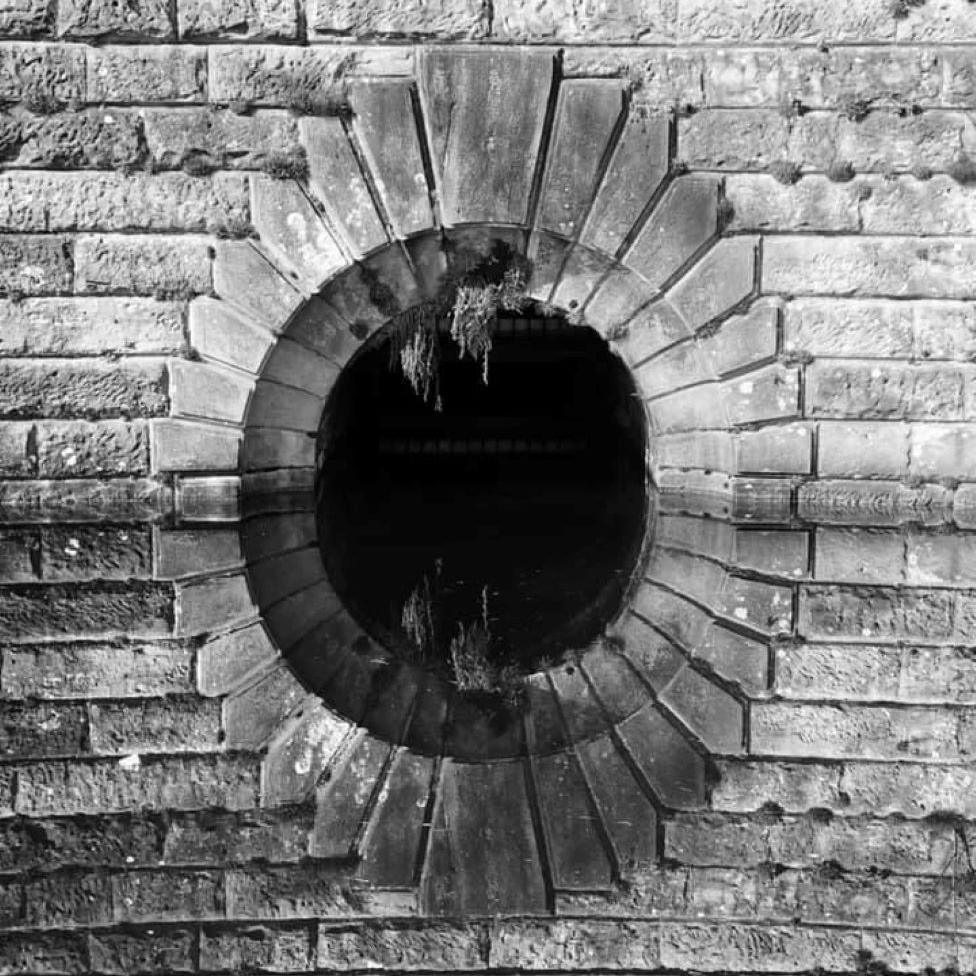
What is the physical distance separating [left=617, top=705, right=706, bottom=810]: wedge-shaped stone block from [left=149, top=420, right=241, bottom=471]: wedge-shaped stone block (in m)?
2.86

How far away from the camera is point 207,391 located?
615 centimetres

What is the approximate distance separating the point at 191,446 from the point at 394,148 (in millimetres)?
1854

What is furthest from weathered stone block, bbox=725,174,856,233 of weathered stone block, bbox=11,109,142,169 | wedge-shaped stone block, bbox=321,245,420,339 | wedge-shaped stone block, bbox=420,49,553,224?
weathered stone block, bbox=11,109,142,169

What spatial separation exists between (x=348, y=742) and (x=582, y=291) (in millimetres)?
3031

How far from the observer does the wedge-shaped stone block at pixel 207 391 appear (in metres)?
6.11

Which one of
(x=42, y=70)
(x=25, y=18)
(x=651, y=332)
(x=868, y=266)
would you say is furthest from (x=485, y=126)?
(x=25, y=18)

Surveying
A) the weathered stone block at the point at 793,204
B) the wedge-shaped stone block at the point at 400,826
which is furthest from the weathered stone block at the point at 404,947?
the weathered stone block at the point at 793,204

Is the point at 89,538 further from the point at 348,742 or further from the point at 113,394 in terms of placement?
the point at 348,742

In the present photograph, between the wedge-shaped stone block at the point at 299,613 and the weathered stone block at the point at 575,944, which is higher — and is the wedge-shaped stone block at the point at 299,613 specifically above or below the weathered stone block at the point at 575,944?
above

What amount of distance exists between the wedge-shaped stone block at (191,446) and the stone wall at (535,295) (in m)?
0.02

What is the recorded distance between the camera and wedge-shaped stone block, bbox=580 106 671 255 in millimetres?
5844

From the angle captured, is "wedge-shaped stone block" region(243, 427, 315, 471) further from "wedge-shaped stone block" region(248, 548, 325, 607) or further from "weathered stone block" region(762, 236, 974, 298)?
"weathered stone block" region(762, 236, 974, 298)

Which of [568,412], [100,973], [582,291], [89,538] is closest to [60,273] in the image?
[89,538]

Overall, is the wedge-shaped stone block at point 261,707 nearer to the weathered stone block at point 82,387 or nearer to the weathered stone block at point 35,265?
the weathered stone block at point 82,387
